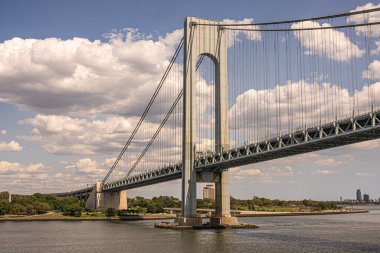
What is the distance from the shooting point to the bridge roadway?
1826 inches

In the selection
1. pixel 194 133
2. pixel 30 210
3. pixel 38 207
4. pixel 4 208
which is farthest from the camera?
pixel 38 207

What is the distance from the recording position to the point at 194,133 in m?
72.3

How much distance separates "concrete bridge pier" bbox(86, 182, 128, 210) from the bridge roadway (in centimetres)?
4827

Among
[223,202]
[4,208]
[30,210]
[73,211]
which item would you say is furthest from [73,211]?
[223,202]

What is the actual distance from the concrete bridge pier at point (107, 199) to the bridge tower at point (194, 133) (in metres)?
57.9

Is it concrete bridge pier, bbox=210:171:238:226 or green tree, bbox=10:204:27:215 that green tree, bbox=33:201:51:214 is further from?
concrete bridge pier, bbox=210:171:238:226

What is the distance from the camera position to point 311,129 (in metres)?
51.9

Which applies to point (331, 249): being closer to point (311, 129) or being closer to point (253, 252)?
point (253, 252)

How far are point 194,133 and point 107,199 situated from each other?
6493 centimetres

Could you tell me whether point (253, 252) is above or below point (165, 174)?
below

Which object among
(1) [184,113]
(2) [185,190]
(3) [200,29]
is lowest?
(2) [185,190]

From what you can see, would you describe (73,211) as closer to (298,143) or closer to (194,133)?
(194,133)

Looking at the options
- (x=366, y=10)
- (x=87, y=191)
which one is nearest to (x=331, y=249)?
(x=366, y=10)

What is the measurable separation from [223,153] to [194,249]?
23.8 metres
